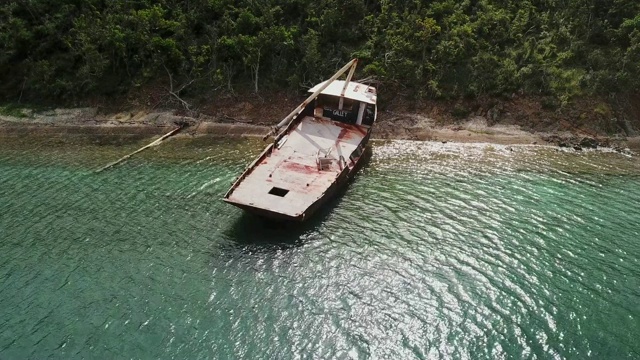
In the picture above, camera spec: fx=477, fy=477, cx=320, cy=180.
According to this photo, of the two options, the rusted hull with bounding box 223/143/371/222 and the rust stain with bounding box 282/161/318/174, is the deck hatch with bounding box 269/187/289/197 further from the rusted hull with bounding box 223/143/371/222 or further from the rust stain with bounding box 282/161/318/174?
the rust stain with bounding box 282/161/318/174

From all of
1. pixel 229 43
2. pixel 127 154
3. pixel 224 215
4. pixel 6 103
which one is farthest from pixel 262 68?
pixel 6 103

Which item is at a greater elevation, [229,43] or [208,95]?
[229,43]

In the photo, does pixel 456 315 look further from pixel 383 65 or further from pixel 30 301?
pixel 383 65

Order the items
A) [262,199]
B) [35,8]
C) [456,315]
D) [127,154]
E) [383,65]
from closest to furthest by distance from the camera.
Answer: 1. [456,315]
2. [262,199]
3. [127,154]
4. [383,65]
5. [35,8]

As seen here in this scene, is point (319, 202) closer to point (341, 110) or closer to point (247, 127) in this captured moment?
point (341, 110)

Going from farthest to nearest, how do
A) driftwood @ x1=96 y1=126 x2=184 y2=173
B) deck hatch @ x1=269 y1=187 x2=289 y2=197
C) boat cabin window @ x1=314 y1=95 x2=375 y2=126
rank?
boat cabin window @ x1=314 y1=95 x2=375 y2=126 < driftwood @ x1=96 y1=126 x2=184 y2=173 < deck hatch @ x1=269 y1=187 x2=289 y2=197

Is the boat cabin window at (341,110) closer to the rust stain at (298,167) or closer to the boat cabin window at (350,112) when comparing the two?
the boat cabin window at (350,112)

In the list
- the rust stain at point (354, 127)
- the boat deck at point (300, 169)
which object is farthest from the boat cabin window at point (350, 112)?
the boat deck at point (300, 169)

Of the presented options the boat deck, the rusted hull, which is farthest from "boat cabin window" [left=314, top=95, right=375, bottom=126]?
the rusted hull
